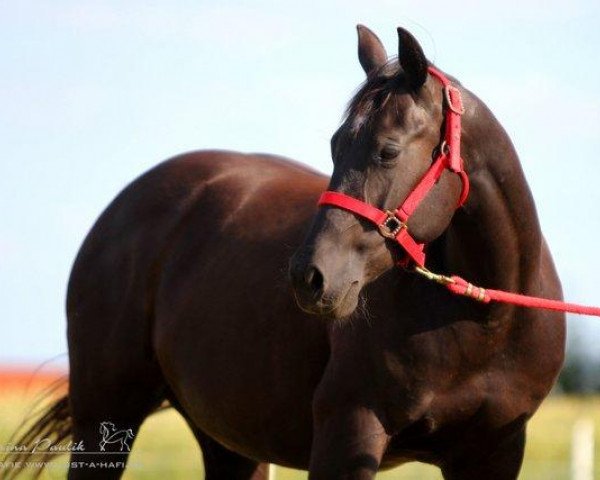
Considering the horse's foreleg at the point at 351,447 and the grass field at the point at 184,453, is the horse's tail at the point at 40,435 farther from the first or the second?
the horse's foreleg at the point at 351,447

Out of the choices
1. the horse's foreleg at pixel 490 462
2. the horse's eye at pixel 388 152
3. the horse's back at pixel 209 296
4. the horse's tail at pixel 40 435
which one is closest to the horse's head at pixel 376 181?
the horse's eye at pixel 388 152

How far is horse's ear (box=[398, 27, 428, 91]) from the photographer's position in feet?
12.7

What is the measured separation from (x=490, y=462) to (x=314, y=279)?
4.51 feet

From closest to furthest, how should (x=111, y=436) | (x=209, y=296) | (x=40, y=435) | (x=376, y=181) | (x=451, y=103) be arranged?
(x=376, y=181) → (x=451, y=103) → (x=209, y=296) → (x=111, y=436) → (x=40, y=435)

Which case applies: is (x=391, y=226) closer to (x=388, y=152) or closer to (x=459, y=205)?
(x=388, y=152)

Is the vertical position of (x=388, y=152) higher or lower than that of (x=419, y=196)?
higher

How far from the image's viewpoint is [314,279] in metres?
3.66

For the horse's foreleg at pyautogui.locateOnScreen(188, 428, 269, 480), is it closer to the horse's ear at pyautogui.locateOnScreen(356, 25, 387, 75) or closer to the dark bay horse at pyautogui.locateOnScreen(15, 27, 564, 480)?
the dark bay horse at pyautogui.locateOnScreen(15, 27, 564, 480)

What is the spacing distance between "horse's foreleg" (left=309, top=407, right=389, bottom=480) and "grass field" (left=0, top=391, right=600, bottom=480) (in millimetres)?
4559

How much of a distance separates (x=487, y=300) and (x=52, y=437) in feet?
10.9

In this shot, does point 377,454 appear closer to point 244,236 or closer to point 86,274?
point 244,236

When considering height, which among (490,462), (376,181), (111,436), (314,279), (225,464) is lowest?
(225,464)

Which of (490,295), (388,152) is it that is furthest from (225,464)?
(388,152)

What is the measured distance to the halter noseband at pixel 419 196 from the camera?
378cm
